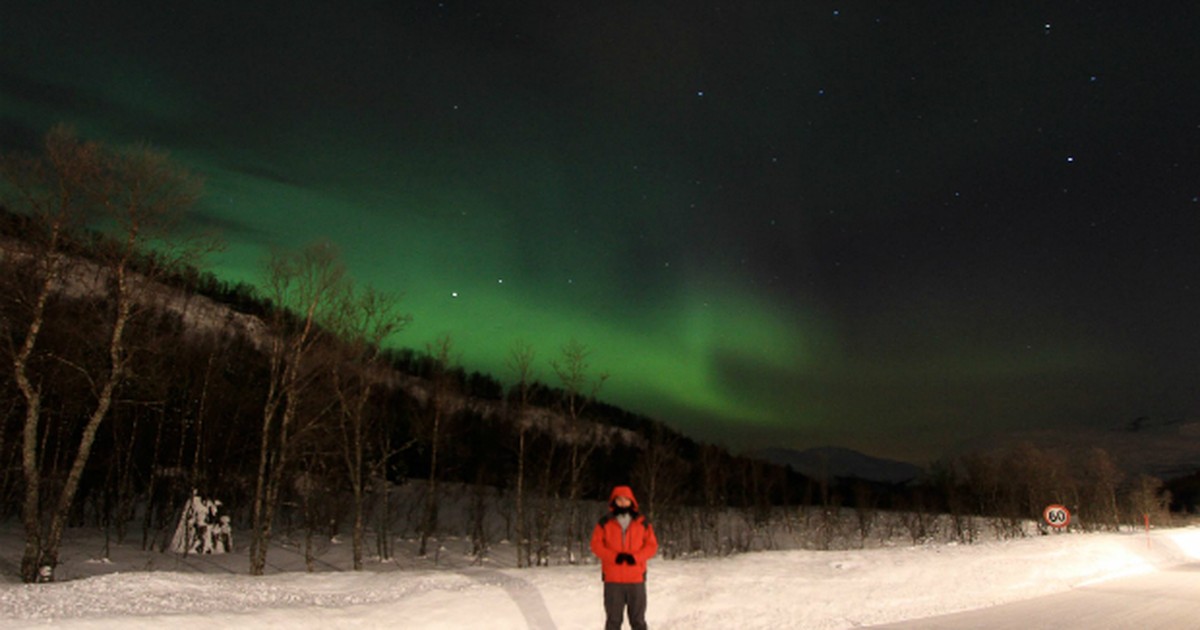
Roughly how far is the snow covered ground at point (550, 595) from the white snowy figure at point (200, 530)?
24.6 metres

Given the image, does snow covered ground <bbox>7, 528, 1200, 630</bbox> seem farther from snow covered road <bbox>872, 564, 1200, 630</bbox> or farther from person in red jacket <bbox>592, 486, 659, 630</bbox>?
A: person in red jacket <bbox>592, 486, 659, 630</bbox>

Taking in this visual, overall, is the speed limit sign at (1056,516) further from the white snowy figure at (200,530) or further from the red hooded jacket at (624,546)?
the white snowy figure at (200,530)

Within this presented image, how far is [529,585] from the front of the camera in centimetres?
1121

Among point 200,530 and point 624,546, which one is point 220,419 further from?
point 624,546

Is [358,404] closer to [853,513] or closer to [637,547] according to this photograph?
[637,547]

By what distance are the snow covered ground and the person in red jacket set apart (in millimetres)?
2603

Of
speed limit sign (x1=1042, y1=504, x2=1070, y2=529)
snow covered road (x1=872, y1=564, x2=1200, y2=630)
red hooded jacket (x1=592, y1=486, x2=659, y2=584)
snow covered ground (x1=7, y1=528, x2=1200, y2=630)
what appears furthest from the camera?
speed limit sign (x1=1042, y1=504, x2=1070, y2=529)

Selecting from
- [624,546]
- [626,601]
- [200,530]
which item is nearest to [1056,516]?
[626,601]

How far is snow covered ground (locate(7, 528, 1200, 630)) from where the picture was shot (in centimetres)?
884

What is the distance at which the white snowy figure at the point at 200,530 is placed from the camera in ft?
109

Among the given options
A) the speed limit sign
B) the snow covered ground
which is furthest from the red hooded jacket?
the speed limit sign

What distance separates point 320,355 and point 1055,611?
79.2ft

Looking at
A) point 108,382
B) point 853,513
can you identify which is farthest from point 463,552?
point 853,513

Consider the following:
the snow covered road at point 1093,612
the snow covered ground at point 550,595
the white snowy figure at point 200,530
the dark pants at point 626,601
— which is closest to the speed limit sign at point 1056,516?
the snow covered road at point 1093,612
